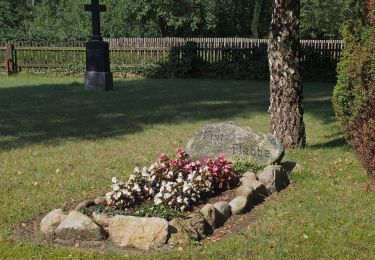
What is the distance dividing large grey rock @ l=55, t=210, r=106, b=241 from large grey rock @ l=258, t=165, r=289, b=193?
245 cm

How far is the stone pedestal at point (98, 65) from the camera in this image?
17781 mm

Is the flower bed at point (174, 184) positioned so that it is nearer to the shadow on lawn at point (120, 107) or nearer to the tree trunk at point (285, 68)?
the tree trunk at point (285, 68)

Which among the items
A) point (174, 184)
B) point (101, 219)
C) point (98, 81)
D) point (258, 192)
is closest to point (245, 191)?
point (258, 192)

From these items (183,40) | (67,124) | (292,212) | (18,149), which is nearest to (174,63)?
(183,40)

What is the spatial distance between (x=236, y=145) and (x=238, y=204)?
5.24 ft

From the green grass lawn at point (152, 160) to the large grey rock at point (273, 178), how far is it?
0.51 feet

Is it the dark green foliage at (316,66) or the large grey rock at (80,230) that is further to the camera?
the dark green foliage at (316,66)

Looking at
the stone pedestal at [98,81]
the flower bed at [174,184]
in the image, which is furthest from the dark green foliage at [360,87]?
the stone pedestal at [98,81]

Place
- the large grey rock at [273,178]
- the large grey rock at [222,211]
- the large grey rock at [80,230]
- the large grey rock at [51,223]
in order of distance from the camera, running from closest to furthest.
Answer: the large grey rock at [80,230] → the large grey rock at [51,223] → the large grey rock at [222,211] → the large grey rock at [273,178]

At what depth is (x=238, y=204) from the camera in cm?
595

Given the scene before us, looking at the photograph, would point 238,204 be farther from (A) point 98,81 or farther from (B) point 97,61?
(B) point 97,61

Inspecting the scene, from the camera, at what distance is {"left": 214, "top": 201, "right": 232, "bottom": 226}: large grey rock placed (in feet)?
18.3

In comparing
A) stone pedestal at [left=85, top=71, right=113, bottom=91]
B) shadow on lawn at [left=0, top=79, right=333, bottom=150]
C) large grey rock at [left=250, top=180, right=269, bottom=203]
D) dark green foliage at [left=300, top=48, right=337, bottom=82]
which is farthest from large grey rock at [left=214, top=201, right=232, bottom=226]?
dark green foliage at [left=300, top=48, right=337, bottom=82]

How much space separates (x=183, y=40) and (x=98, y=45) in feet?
26.4
